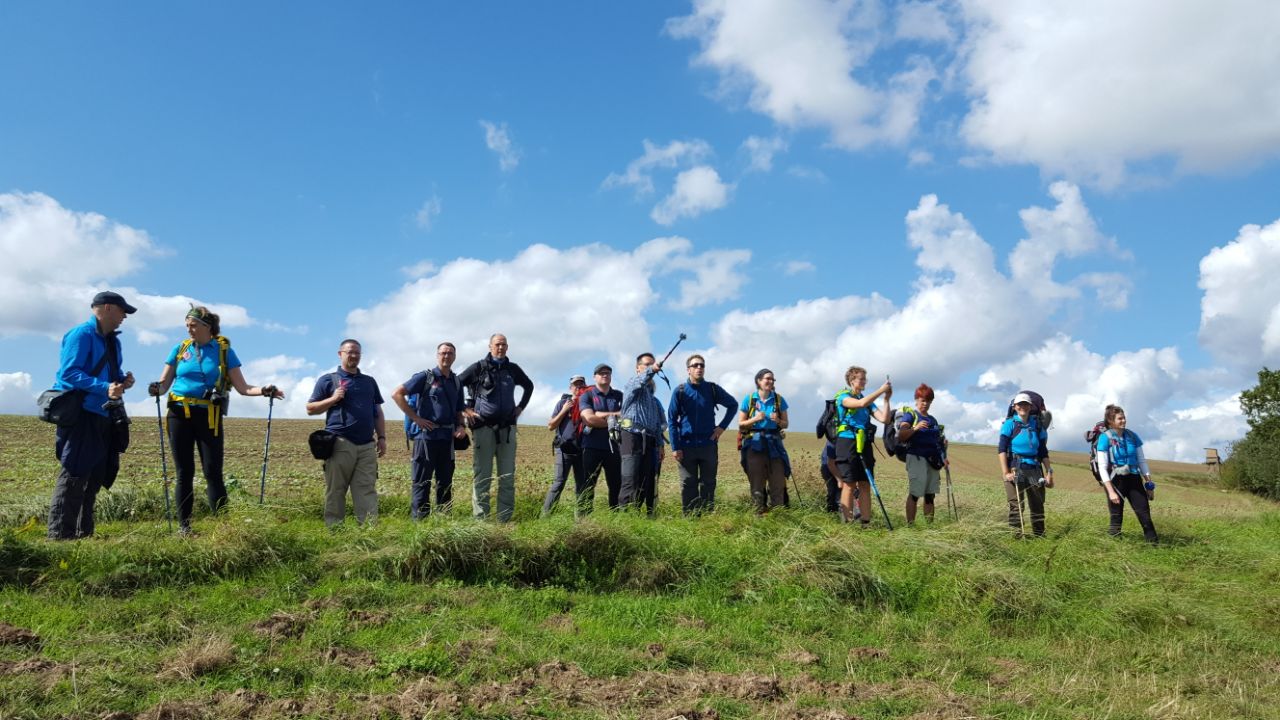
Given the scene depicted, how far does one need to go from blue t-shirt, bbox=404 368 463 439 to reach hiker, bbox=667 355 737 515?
2.52 meters

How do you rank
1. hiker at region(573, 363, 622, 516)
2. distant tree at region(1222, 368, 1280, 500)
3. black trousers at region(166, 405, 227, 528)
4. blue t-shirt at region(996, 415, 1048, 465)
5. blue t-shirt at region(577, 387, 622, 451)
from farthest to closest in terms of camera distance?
1. distant tree at region(1222, 368, 1280, 500)
2. blue t-shirt at region(996, 415, 1048, 465)
3. blue t-shirt at region(577, 387, 622, 451)
4. hiker at region(573, 363, 622, 516)
5. black trousers at region(166, 405, 227, 528)

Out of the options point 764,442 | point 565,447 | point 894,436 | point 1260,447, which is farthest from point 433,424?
point 1260,447

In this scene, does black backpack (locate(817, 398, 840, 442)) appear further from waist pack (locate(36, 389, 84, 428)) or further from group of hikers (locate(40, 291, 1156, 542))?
waist pack (locate(36, 389, 84, 428))

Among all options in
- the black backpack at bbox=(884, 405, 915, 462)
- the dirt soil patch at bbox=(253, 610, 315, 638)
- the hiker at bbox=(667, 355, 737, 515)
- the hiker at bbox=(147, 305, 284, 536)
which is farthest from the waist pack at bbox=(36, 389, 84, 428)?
the black backpack at bbox=(884, 405, 915, 462)

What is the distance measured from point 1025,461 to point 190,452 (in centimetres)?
925

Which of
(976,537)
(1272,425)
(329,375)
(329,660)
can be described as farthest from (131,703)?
(1272,425)

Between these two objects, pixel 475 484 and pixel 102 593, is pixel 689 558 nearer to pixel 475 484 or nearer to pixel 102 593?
pixel 475 484

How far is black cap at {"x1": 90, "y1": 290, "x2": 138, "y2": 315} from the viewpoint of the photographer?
23.1ft

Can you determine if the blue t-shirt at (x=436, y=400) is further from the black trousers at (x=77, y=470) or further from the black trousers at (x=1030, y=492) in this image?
the black trousers at (x=1030, y=492)

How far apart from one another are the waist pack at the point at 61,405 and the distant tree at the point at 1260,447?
136 feet

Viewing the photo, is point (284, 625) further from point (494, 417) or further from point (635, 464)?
point (635, 464)

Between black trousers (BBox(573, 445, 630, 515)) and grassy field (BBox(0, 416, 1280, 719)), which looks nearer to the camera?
grassy field (BBox(0, 416, 1280, 719))

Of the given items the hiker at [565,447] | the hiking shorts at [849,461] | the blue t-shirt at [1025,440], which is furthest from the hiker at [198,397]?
the blue t-shirt at [1025,440]

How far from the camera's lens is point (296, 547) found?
625 cm
